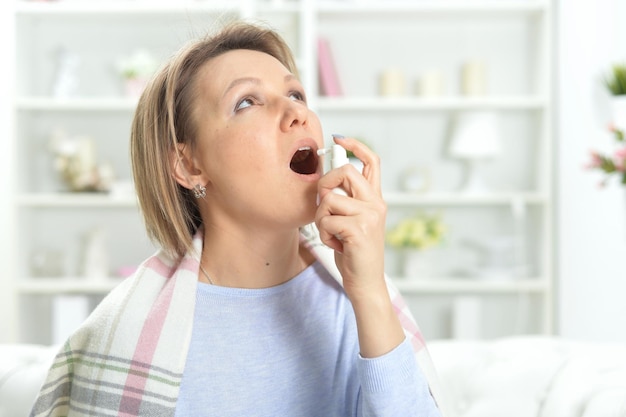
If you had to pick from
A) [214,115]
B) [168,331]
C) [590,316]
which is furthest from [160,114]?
[590,316]

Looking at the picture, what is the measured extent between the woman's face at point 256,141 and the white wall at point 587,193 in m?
3.07

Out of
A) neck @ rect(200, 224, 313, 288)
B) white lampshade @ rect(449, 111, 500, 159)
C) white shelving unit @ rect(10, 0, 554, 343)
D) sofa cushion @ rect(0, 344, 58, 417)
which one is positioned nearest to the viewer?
neck @ rect(200, 224, 313, 288)

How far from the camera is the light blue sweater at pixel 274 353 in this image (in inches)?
51.0

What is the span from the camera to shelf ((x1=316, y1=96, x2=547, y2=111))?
4160 mm

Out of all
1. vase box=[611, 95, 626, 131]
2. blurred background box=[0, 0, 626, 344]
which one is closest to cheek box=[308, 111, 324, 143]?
vase box=[611, 95, 626, 131]

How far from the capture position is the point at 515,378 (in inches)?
59.9

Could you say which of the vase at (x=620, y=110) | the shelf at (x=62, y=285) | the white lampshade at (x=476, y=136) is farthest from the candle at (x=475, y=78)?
the shelf at (x=62, y=285)

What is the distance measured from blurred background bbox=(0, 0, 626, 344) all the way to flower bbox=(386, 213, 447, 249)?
11 mm

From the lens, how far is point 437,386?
4.29 feet

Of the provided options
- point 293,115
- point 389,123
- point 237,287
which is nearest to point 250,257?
point 237,287

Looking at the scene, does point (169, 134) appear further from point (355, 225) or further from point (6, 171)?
point (6, 171)

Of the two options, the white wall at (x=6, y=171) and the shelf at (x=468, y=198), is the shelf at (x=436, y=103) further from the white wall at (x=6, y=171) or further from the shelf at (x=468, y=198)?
the white wall at (x=6, y=171)

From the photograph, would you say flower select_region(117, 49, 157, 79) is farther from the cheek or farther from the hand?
the hand

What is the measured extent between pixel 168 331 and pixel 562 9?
137 inches
